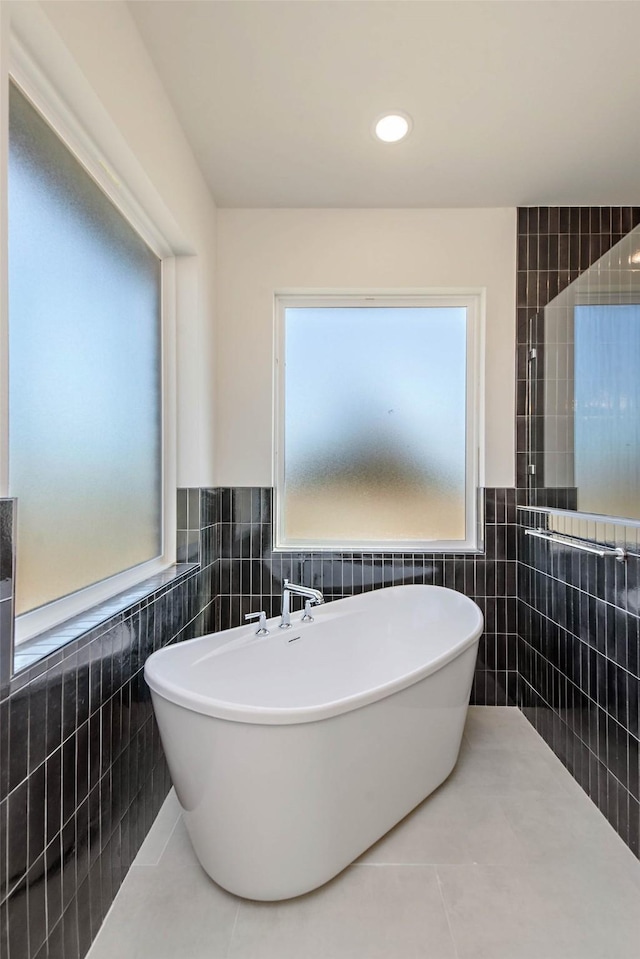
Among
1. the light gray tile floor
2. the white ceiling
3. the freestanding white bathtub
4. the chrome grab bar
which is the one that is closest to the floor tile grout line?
the light gray tile floor

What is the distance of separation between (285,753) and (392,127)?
2270mm

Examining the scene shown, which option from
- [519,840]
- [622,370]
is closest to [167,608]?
[519,840]

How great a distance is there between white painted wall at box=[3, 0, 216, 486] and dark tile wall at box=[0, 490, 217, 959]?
970 millimetres

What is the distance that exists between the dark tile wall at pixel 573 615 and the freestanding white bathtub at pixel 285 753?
0.43m

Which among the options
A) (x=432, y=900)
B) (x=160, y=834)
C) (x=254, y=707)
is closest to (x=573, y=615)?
(x=432, y=900)

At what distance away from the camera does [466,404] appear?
2639 millimetres

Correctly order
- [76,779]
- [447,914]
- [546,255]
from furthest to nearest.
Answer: [546,255] → [447,914] → [76,779]

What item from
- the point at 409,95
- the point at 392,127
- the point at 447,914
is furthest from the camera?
the point at 392,127

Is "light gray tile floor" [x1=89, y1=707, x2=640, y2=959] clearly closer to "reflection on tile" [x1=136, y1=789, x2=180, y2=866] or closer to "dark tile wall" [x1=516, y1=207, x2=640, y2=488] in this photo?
"reflection on tile" [x1=136, y1=789, x2=180, y2=866]

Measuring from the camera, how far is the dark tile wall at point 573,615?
162 centimetres

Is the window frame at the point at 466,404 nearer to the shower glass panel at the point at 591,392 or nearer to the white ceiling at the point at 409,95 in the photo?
the shower glass panel at the point at 591,392

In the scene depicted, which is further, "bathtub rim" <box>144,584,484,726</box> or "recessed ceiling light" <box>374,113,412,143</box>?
"recessed ceiling light" <box>374,113,412,143</box>

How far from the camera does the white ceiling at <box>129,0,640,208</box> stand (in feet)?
4.86

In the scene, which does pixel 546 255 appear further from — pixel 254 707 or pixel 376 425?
pixel 254 707
